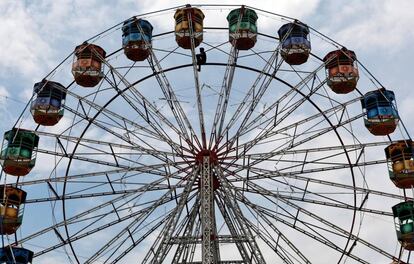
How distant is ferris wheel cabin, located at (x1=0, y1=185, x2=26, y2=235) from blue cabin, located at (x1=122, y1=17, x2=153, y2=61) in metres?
7.51

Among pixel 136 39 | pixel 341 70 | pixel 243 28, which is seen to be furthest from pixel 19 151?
pixel 341 70

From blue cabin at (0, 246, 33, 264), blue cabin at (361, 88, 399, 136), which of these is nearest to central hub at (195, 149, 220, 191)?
blue cabin at (361, 88, 399, 136)

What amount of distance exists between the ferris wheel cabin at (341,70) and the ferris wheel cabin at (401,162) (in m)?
3.14

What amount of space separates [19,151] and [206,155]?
24.9 ft

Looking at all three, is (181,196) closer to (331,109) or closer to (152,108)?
(152,108)

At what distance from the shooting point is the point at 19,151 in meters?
25.9

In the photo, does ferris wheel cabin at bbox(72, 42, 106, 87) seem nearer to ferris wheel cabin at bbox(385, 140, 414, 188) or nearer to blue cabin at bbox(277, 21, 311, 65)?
blue cabin at bbox(277, 21, 311, 65)

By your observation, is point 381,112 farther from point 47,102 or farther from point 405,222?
point 47,102

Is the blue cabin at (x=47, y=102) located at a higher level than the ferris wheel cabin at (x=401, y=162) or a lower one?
higher

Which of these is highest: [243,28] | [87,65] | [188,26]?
[188,26]

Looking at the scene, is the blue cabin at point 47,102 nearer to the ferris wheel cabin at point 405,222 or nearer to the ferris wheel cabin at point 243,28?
the ferris wheel cabin at point 243,28

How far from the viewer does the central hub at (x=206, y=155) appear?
79.9ft

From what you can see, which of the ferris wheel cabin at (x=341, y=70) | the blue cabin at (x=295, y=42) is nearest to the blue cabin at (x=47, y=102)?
the blue cabin at (x=295, y=42)

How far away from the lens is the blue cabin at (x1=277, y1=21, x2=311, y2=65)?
27594 mm
